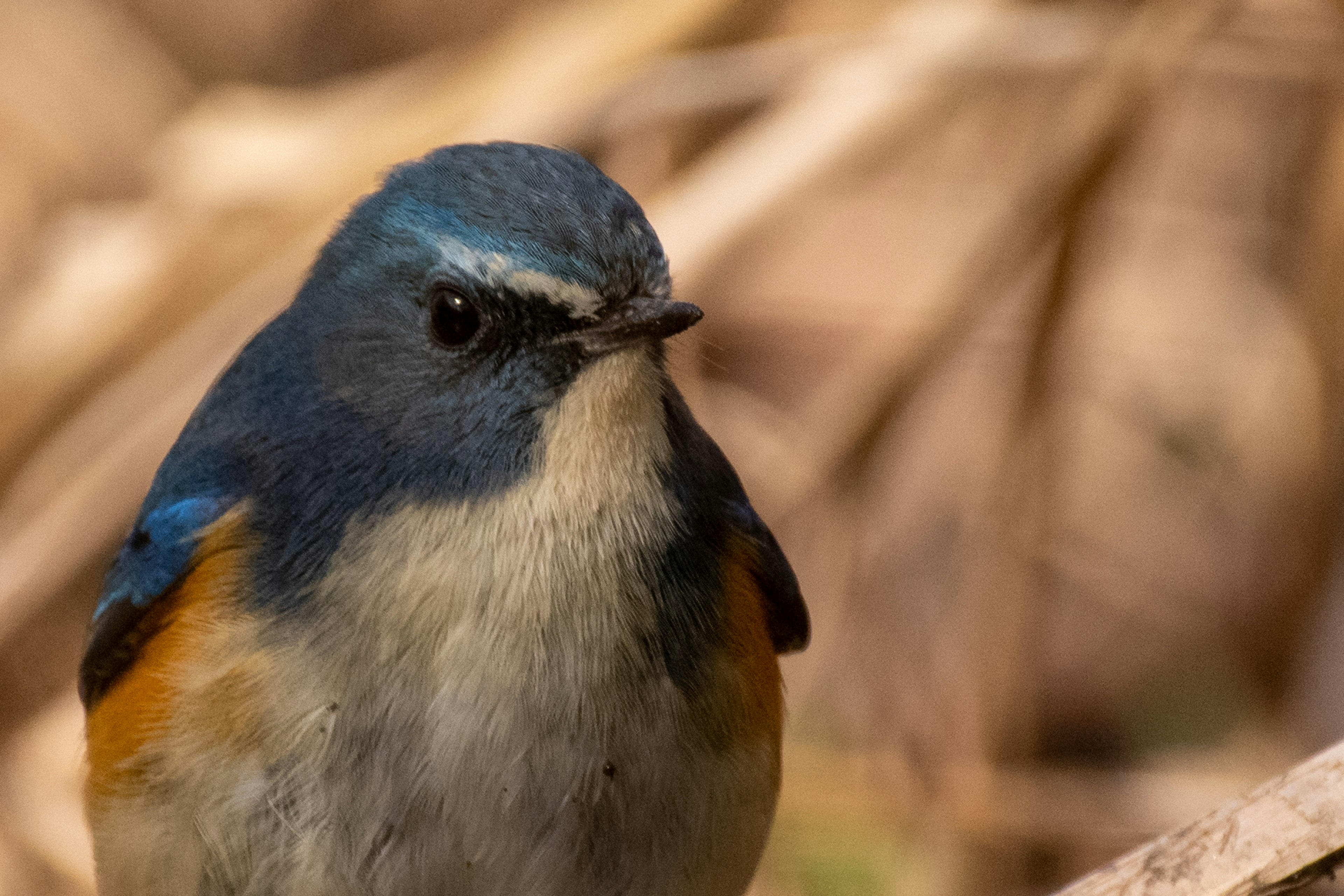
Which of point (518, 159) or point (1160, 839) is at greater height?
point (518, 159)

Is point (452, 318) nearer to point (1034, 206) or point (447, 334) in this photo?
point (447, 334)

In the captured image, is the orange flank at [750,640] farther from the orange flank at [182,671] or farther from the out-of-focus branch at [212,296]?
the out-of-focus branch at [212,296]

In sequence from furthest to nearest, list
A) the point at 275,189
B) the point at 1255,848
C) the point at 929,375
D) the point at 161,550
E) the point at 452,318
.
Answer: the point at 275,189 → the point at 929,375 → the point at 161,550 → the point at 452,318 → the point at 1255,848

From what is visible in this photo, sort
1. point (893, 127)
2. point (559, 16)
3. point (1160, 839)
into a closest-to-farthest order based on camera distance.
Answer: point (1160, 839), point (893, 127), point (559, 16)

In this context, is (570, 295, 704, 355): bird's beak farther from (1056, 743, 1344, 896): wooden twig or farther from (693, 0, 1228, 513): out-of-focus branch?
(693, 0, 1228, 513): out-of-focus branch

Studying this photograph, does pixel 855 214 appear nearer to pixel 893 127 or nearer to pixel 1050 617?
pixel 1050 617

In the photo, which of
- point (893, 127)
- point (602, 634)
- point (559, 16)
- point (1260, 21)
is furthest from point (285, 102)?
point (602, 634)

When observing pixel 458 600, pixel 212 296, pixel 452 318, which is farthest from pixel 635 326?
pixel 212 296
